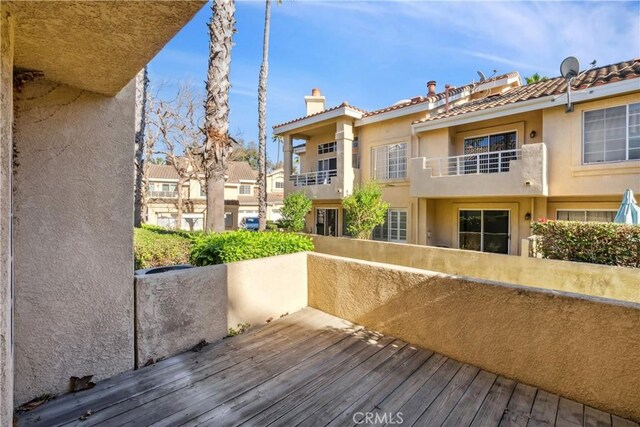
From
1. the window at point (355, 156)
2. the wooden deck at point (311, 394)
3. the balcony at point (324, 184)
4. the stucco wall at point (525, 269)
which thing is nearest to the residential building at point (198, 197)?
the balcony at point (324, 184)

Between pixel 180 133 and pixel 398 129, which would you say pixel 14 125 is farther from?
pixel 180 133

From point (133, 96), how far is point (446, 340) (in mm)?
4778

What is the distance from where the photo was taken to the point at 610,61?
1109 cm

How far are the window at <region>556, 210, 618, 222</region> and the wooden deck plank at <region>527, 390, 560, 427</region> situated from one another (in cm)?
963

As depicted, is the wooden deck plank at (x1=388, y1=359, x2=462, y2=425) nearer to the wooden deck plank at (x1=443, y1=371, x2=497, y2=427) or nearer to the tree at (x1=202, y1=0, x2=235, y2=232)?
the wooden deck plank at (x1=443, y1=371, x2=497, y2=427)

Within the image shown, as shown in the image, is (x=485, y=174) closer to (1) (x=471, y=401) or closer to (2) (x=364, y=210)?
(2) (x=364, y=210)

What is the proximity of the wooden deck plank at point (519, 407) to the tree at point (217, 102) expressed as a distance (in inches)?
280

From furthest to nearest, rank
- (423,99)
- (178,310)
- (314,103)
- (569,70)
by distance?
(314,103), (423,99), (569,70), (178,310)

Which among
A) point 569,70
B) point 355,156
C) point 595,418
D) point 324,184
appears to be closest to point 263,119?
point 324,184

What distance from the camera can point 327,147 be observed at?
55.6ft

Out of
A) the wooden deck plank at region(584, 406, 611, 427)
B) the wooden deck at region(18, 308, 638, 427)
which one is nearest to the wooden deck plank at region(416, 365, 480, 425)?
the wooden deck at region(18, 308, 638, 427)

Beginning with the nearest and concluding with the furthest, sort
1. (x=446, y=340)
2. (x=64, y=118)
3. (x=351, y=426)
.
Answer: (x=351, y=426) < (x=64, y=118) < (x=446, y=340)

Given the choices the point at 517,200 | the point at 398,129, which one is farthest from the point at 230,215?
the point at 517,200

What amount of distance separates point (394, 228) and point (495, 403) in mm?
11236
